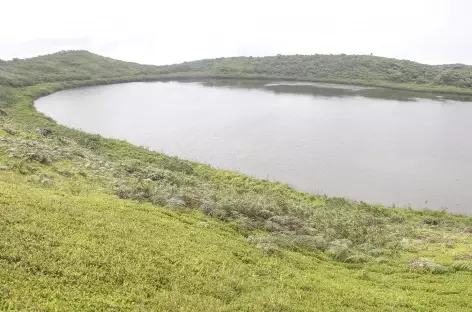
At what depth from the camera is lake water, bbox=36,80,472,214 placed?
38.9 m

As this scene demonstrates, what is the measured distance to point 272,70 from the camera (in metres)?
144

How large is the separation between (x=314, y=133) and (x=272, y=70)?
296 ft

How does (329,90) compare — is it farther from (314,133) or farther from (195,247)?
(195,247)

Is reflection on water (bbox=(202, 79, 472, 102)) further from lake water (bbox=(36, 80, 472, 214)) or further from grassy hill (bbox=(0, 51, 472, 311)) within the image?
grassy hill (bbox=(0, 51, 472, 311))

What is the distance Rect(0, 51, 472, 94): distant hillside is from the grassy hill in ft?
272

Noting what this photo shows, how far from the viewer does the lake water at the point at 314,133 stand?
38.9 metres

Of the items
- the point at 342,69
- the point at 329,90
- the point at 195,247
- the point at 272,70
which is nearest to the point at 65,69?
the point at 272,70

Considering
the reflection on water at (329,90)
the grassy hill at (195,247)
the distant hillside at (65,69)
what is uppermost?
the distant hillside at (65,69)

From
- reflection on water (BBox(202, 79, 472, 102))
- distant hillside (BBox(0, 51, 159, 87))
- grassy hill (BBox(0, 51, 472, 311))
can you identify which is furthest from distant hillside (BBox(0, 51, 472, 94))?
grassy hill (BBox(0, 51, 472, 311))

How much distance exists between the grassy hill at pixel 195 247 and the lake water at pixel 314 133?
26.8 feet

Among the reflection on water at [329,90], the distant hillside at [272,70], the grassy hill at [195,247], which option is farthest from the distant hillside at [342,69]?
the grassy hill at [195,247]

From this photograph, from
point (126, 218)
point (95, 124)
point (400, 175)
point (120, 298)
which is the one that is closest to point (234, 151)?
point (400, 175)

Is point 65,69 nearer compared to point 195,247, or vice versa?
point 195,247

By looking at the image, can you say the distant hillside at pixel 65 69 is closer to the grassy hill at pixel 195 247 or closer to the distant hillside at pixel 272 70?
the distant hillside at pixel 272 70
